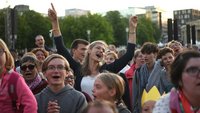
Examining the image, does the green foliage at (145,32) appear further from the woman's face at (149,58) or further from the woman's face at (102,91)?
the woman's face at (102,91)

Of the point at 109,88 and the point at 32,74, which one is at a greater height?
the point at 109,88

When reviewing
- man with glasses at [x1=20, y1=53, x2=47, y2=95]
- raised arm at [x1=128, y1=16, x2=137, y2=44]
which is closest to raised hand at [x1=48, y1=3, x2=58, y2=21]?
man with glasses at [x1=20, y1=53, x2=47, y2=95]

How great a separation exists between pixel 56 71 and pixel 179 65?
1.78 metres

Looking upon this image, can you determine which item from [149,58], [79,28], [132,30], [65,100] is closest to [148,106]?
[65,100]

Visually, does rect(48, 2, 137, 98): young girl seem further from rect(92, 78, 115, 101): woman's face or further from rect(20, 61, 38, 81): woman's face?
rect(92, 78, 115, 101): woman's face

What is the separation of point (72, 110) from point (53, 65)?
0.51 m

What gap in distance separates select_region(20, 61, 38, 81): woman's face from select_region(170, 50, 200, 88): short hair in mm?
3077

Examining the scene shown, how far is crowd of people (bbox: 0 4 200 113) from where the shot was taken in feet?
9.50

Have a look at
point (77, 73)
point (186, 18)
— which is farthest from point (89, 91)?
point (186, 18)

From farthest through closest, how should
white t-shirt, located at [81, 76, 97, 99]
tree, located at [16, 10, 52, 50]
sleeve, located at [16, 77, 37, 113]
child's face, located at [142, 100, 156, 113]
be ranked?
tree, located at [16, 10, 52, 50] < white t-shirt, located at [81, 76, 97, 99] < child's face, located at [142, 100, 156, 113] < sleeve, located at [16, 77, 37, 113]

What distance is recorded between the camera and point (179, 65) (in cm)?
300

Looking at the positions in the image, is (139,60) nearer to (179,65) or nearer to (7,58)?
(7,58)

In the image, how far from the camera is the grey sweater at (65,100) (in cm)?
435

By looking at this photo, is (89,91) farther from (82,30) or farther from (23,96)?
(82,30)
